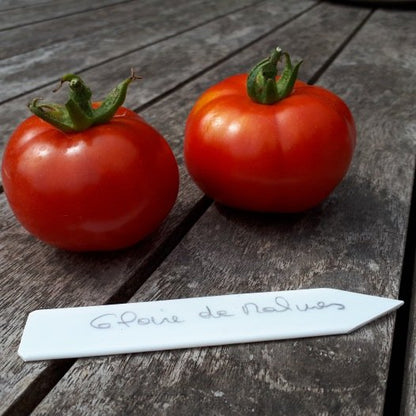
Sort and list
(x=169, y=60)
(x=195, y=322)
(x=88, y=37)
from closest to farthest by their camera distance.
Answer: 1. (x=195, y=322)
2. (x=169, y=60)
3. (x=88, y=37)

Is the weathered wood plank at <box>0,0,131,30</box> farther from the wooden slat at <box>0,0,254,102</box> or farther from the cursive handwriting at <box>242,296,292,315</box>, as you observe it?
the cursive handwriting at <box>242,296,292,315</box>

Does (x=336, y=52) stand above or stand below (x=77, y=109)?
below

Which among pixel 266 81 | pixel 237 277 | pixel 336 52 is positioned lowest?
pixel 336 52

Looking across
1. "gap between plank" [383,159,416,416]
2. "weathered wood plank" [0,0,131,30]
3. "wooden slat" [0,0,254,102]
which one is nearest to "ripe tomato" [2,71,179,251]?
"gap between plank" [383,159,416,416]

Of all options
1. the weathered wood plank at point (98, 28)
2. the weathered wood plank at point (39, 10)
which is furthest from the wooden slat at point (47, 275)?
the weathered wood plank at point (39, 10)

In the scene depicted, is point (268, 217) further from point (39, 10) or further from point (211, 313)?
point (39, 10)

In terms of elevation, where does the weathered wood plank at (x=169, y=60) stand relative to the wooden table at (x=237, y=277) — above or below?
below

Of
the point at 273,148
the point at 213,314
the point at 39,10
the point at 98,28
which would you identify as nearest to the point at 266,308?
the point at 213,314

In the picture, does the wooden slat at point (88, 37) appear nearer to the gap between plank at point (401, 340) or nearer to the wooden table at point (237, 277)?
the wooden table at point (237, 277)
